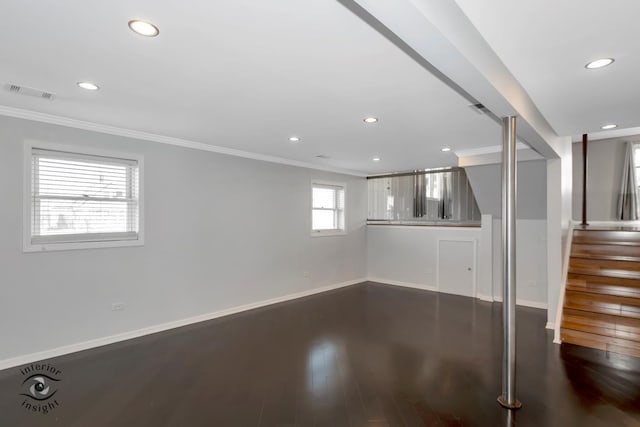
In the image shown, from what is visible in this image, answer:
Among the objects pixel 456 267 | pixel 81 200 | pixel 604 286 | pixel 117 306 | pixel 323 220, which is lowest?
pixel 117 306

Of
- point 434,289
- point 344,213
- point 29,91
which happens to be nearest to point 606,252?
point 434,289

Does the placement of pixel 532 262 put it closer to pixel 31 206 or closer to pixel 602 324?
pixel 602 324

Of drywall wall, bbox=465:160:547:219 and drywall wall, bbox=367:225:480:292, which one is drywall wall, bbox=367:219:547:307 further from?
drywall wall, bbox=465:160:547:219

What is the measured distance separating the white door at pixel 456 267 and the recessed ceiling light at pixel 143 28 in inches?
230

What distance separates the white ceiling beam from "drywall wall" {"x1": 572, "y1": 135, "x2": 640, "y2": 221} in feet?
15.2

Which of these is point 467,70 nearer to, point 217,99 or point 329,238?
point 217,99

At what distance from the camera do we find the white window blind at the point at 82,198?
11.2 feet

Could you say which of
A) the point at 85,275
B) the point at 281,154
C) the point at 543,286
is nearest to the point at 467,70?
the point at 281,154

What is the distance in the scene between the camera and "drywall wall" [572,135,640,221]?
230 inches

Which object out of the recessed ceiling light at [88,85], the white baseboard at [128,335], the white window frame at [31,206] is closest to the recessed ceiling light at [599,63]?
the recessed ceiling light at [88,85]

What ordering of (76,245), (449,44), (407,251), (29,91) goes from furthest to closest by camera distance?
(407,251), (76,245), (29,91), (449,44)

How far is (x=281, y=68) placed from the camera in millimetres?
2256

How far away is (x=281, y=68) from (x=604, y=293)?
4.59m

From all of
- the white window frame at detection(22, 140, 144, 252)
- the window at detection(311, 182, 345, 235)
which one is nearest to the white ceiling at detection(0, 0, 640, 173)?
the white window frame at detection(22, 140, 144, 252)
